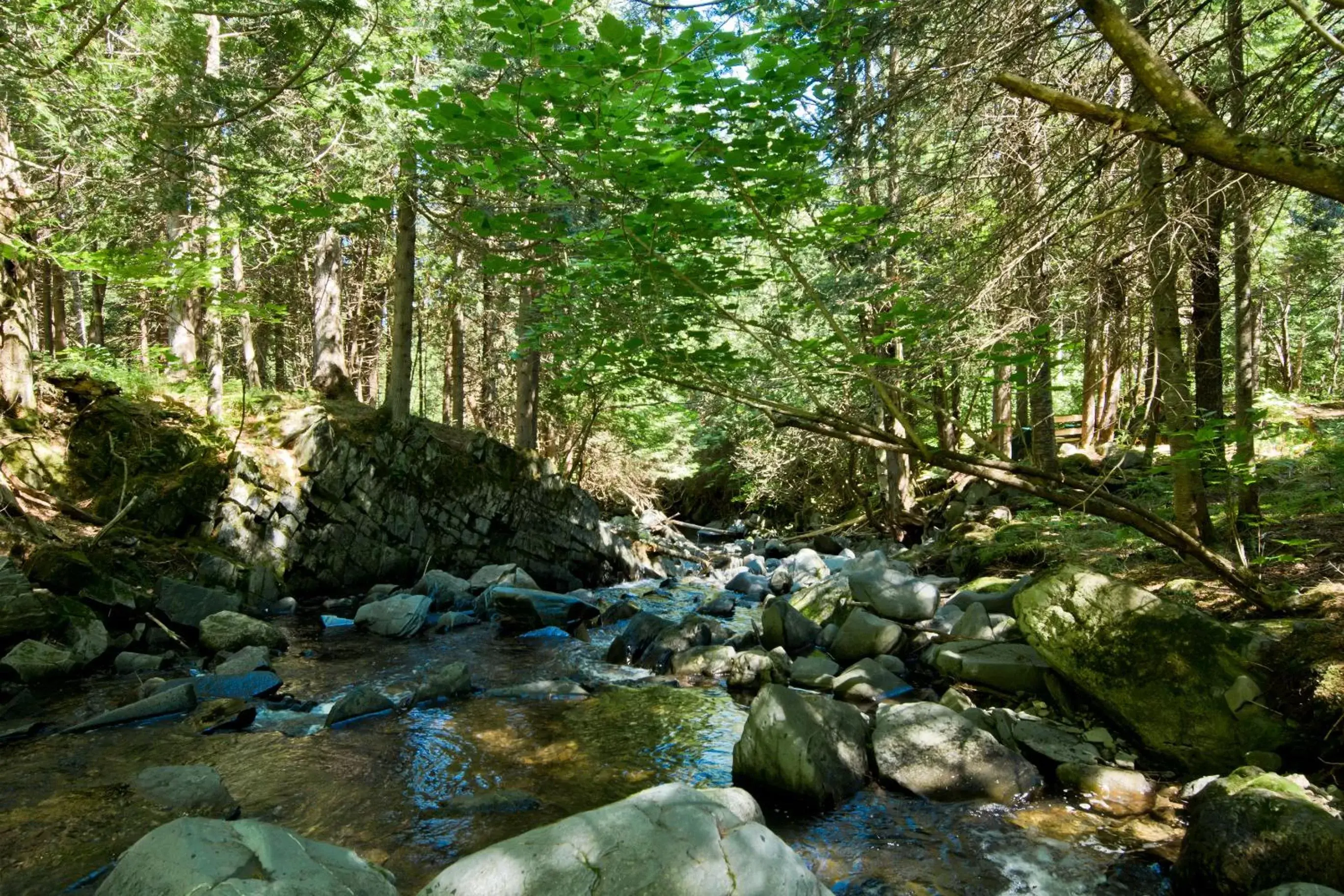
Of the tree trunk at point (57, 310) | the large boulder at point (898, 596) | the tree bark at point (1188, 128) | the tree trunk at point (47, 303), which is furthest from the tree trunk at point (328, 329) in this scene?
the tree bark at point (1188, 128)

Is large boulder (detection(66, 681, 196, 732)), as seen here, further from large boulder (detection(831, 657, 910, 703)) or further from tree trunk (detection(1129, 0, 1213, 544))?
tree trunk (detection(1129, 0, 1213, 544))

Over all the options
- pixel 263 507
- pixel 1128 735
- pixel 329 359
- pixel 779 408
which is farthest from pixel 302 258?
pixel 1128 735

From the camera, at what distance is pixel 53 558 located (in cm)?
788

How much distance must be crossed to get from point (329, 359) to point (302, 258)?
4.87 metres

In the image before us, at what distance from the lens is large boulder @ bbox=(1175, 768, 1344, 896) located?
353 centimetres

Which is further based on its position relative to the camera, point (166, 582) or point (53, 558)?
point (166, 582)

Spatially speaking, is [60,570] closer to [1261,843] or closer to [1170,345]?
[1261,843]

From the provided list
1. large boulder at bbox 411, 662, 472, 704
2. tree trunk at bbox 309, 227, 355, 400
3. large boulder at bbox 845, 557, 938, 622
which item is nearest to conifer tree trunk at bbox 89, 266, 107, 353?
tree trunk at bbox 309, 227, 355, 400

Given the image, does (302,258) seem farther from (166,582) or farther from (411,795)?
(411,795)

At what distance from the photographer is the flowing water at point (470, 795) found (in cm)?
404

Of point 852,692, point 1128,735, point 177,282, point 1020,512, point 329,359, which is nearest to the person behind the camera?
point 1128,735

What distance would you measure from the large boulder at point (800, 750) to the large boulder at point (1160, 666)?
5.89 ft

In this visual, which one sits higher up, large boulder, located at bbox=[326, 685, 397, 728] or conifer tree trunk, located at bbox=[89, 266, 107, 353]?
conifer tree trunk, located at bbox=[89, 266, 107, 353]

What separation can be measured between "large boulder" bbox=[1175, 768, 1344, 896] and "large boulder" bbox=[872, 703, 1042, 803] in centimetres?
117
